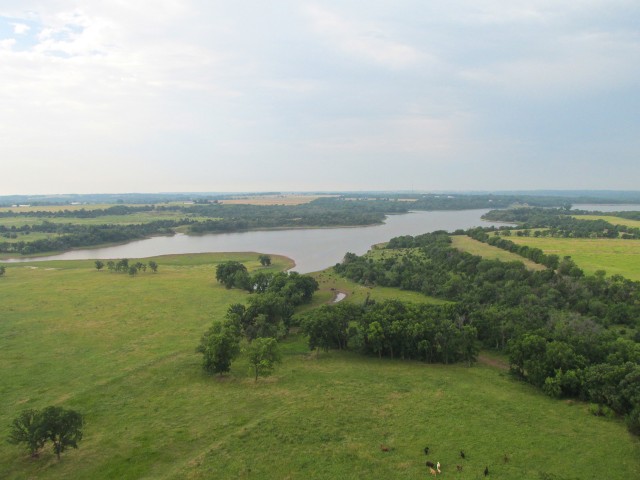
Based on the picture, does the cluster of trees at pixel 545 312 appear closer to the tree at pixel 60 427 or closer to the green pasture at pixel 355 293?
the green pasture at pixel 355 293

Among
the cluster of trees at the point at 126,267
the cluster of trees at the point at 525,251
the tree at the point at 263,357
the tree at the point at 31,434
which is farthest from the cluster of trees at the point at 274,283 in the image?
the cluster of trees at the point at 525,251

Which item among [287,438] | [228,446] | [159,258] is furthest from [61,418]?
[159,258]

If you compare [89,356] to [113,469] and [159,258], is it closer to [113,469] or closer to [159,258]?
[113,469]

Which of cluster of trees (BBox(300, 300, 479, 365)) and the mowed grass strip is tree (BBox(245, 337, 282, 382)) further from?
the mowed grass strip

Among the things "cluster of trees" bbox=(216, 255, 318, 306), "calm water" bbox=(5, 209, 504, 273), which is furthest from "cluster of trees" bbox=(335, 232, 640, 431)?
"calm water" bbox=(5, 209, 504, 273)

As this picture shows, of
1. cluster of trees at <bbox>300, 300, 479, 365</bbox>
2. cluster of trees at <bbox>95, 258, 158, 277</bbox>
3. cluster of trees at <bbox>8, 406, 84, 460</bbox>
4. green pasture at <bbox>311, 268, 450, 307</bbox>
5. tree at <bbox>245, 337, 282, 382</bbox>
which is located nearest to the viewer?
cluster of trees at <bbox>8, 406, 84, 460</bbox>

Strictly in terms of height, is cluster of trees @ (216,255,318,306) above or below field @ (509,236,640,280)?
below
